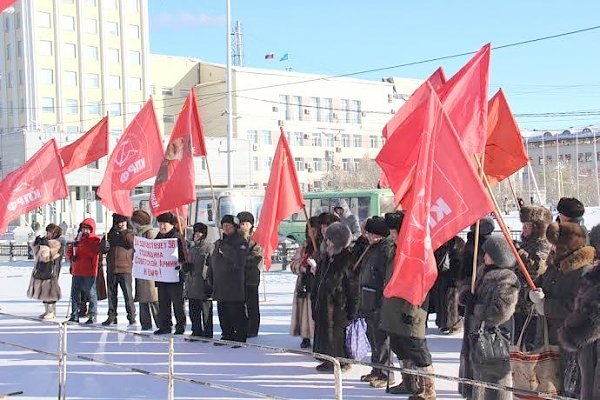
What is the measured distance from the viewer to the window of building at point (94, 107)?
2972 inches

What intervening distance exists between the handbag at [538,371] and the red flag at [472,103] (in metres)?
1.83

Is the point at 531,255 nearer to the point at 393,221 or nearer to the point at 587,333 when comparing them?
the point at 393,221

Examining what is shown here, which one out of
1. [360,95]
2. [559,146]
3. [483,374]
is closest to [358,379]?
[483,374]

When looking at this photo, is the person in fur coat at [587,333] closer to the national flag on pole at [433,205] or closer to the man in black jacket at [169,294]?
the national flag on pole at [433,205]

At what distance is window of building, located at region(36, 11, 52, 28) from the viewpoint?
71.1m

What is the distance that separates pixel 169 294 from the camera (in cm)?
1137

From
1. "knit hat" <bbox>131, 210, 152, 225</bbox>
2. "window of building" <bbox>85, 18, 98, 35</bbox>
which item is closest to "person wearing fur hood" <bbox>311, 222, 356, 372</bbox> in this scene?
"knit hat" <bbox>131, 210, 152, 225</bbox>

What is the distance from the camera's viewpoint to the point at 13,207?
36.5 ft

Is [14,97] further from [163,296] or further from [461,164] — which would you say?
[461,164]

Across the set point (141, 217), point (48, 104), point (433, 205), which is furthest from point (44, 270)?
point (48, 104)

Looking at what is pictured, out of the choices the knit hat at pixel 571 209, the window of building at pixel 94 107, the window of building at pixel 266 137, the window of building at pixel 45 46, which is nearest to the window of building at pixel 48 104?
the window of building at pixel 94 107

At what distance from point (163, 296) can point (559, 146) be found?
3765 inches

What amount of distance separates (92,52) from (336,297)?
7135 centimetres

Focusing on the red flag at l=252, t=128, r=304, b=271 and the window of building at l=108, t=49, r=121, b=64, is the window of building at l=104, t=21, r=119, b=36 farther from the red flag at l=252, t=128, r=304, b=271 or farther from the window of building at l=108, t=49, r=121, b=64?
the red flag at l=252, t=128, r=304, b=271
